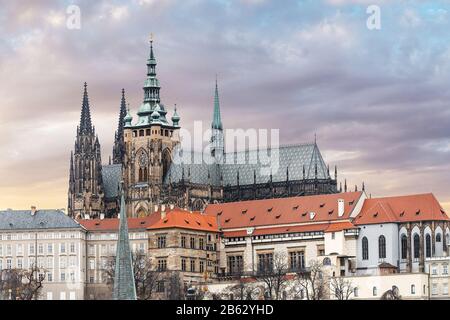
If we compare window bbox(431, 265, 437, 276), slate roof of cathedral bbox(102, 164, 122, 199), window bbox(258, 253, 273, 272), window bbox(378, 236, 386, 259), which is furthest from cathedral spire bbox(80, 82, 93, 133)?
window bbox(431, 265, 437, 276)

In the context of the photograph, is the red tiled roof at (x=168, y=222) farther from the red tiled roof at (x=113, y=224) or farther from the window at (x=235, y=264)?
the window at (x=235, y=264)

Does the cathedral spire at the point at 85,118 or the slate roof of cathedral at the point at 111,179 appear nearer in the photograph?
the slate roof of cathedral at the point at 111,179

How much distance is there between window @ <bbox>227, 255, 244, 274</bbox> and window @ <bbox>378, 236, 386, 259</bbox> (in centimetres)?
1278

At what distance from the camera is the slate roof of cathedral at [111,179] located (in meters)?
130

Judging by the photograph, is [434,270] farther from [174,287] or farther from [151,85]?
[151,85]

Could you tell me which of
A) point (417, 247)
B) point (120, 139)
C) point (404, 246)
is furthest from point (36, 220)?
point (120, 139)

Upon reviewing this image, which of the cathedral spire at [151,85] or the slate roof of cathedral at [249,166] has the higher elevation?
the cathedral spire at [151,85]

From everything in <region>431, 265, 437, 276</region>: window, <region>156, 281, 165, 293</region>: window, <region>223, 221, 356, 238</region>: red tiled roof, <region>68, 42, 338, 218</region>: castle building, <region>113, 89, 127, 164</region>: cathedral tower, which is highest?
<region>113, 89, 127, 164</region>: cathedral tower

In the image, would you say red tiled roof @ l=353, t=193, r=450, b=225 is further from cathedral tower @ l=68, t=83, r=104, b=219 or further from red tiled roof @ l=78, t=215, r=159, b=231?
cathedral tower @ l=68, t=83, r=104, b=219

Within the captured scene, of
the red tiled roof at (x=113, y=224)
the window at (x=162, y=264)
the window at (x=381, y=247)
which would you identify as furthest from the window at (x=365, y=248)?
the red tiled roof at (x=113, y=224)

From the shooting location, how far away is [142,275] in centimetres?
9600

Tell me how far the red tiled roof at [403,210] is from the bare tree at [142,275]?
54.3 ft

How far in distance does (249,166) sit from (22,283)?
1387 inches

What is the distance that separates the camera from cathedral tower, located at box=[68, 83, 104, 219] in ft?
418
